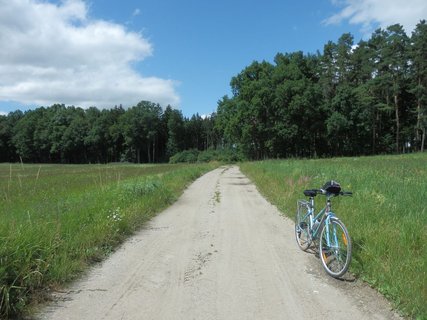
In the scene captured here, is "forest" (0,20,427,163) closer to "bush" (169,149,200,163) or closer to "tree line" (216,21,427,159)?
"tree line" (216,21,427,159)

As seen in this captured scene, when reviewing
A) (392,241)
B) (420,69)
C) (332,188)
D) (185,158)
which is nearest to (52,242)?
(332,188)

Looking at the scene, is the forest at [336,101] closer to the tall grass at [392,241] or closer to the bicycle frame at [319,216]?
the tall grass at [392,241]

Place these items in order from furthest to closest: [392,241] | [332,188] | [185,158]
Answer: [185,158] < [332,188] < [392,241]

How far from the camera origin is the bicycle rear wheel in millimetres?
7760

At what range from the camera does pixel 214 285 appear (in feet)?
18.8

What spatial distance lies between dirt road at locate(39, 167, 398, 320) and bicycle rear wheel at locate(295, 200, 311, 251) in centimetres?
17

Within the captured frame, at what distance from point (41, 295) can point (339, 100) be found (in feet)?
221

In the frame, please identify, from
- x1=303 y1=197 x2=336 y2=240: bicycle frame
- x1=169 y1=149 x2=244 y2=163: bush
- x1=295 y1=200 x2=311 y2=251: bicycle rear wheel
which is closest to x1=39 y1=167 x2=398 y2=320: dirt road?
x1=295 y1=200 x2=311 y2=251: bicycle rear wheel

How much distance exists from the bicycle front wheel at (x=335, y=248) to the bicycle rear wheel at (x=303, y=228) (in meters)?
1.06

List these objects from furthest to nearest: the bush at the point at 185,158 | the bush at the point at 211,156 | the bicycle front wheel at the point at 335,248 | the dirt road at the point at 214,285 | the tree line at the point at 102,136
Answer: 1. the tree line at the point at 102,136
2. the bush at the point at 185,158
3. the bush at the point at 211,156
4. the bicycle front wheel at the point at 335,248
5. the dirt road at the point at 214,285

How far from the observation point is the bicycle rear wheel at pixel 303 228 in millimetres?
7760

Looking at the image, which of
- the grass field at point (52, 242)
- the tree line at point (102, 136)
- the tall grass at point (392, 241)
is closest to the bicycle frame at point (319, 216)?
the tall grass at point (392, 241)

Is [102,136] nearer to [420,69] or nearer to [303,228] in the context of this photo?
[420,69]

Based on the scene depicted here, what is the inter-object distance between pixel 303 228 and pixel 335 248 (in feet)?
6.30
